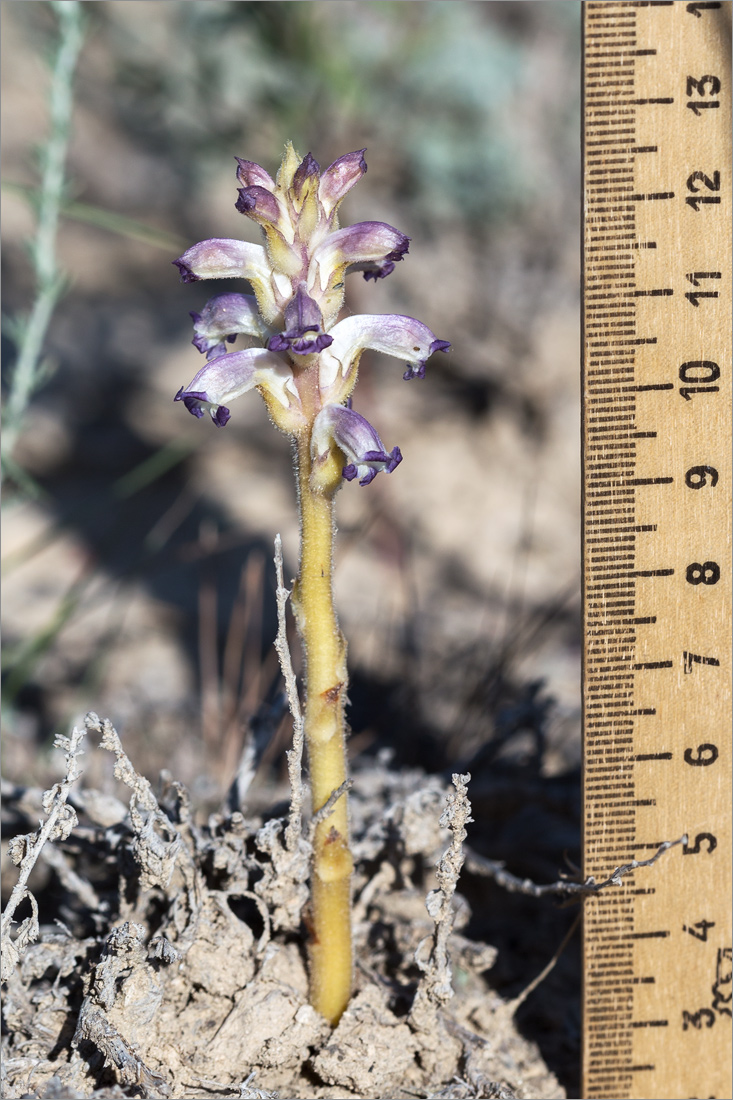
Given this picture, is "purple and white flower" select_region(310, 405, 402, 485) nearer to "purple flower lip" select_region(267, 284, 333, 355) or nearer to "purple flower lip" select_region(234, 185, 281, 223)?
"purple flower lip" select_region(267, 284, 333, 355)

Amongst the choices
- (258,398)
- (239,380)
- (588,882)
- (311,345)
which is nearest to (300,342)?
(311,345)

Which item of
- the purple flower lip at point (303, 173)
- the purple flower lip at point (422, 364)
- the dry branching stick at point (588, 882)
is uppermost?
the purple flower lip at point (303, 173)

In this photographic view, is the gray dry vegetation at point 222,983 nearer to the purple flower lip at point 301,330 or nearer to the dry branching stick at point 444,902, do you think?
the dry branching stick at point 444,902

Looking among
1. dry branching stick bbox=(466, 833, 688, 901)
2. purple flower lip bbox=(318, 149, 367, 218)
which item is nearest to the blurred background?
dry branching stick bbox=(466, 833, 688, 901)

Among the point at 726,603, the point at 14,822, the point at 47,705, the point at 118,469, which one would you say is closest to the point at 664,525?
the point at 726,603

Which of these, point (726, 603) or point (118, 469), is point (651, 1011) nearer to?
point (726, 603)

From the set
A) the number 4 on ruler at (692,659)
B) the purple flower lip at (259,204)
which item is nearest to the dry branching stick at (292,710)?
the purple flower lip at (259,204)

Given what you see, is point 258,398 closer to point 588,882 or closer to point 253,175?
point 253,175
